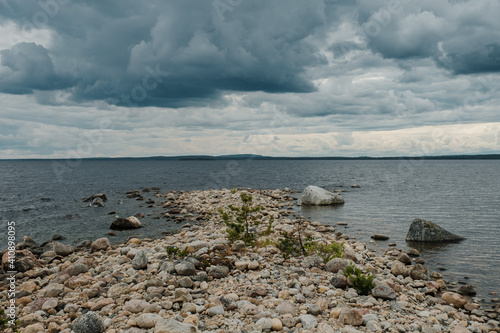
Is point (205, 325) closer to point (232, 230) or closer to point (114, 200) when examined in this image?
point (232, 230)

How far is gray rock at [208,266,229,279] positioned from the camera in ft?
33.3

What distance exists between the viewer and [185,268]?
10.1 meters

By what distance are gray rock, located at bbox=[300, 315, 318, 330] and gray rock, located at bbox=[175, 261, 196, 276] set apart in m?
4.05

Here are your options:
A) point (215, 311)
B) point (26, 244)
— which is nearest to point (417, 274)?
point (215, 311)

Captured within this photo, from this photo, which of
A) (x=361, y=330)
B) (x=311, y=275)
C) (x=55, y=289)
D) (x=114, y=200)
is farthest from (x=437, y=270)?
(x=114, y=200)

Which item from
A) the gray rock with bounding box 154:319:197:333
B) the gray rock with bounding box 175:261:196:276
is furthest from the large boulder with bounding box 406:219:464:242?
the gray rock with bounding box 154:319:197:333

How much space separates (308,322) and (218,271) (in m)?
3.79

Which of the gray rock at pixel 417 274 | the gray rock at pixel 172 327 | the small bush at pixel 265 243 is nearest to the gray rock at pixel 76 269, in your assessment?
the gray rock at pixel 172 327

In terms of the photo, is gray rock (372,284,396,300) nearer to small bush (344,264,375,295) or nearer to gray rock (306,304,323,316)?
small bush (344,264,375,295)

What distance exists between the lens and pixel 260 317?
7578 mm

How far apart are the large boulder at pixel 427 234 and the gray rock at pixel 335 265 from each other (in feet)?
27.7

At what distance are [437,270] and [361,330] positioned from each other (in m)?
7.56

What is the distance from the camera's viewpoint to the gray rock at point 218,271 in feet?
33.3

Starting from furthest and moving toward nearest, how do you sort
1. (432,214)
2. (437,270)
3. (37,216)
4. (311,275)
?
(37,216) < (432,214) < (437,270) < (311,275)
